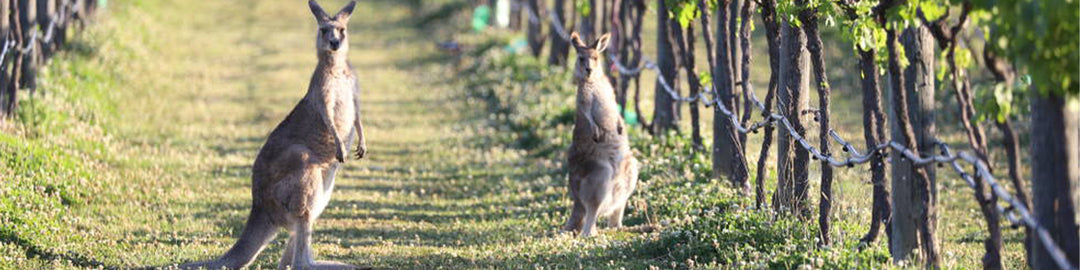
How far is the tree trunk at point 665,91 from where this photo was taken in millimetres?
14070

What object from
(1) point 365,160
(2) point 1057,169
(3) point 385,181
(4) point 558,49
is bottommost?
(3) point 385,181

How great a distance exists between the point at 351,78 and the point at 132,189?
3.55 meters

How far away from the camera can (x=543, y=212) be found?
1170cm

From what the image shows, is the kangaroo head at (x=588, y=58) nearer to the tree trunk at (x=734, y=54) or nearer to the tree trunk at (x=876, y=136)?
the tree trunk at (x=734, y=54)

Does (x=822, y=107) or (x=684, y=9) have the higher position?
(x=684, y=9)

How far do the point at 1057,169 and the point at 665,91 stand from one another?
8154 millimetres

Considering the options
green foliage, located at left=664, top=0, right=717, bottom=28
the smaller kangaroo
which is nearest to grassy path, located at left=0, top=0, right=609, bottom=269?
the smaller kangaroo

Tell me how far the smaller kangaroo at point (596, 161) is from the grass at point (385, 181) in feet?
0.77

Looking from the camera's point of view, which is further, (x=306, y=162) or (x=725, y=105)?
(x=725, y=105)

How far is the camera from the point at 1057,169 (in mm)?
5984

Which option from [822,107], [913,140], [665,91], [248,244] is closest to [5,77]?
[248,244]

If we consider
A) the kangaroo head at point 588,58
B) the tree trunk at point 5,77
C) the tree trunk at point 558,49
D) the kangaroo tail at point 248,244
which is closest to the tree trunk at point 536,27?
the tree trunk at point 558,49

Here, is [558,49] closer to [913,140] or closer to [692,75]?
[692,75]

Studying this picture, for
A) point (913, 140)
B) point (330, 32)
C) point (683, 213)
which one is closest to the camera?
point (913, 140)
